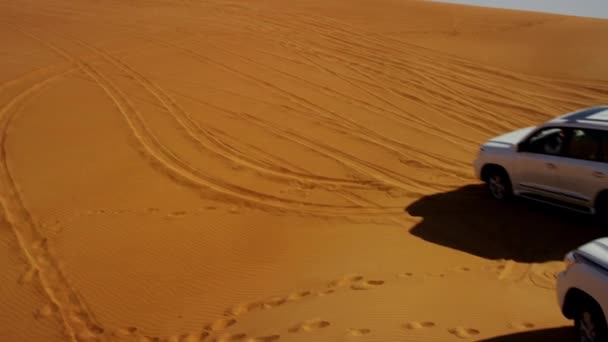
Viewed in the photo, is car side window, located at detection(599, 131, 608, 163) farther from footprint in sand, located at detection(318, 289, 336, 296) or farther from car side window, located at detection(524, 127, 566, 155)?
footprint in sand, located at detection(318, 289, 336, 296)

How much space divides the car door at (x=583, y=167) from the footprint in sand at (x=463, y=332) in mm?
3190

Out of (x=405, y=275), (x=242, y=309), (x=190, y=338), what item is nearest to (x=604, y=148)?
Result: (x=405, y=275)

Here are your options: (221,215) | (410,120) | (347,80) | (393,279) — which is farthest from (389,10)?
(393,279)

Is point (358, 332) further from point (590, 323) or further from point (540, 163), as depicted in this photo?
point (540, 163)

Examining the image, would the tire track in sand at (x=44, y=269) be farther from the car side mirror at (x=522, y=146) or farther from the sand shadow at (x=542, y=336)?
the car side mirror at (x=522, y=146)

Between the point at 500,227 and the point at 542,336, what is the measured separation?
3225 mm

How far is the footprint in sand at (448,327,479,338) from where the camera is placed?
19.6ft

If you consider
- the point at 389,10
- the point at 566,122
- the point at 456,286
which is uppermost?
the point at 389,10

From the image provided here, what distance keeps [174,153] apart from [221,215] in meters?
2.99

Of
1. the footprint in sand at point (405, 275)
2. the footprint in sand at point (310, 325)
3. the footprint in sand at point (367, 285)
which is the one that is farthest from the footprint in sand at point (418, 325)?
the footprint in sand at point (405, 275)

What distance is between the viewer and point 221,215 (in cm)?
997

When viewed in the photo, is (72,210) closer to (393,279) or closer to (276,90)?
(393,279)

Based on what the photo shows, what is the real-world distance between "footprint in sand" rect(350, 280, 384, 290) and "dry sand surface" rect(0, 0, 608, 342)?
5 cm

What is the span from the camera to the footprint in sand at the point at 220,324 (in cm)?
683
